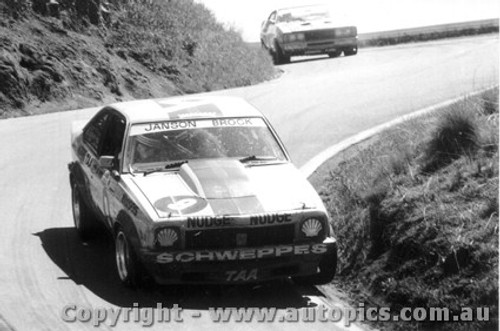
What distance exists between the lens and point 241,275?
898cm

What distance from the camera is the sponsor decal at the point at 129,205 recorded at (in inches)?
363

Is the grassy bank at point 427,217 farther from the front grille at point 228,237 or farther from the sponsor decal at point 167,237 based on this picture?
the sponsor decal at point 167,237

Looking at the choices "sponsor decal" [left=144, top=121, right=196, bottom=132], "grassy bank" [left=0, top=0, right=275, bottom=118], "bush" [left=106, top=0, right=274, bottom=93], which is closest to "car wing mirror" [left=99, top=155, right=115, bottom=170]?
"sponsor decal" [left=144, top=121, right=196, bottom=132]

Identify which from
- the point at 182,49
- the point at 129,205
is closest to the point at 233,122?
the point at 129,205

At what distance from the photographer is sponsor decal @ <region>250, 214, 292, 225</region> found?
894 centimetres

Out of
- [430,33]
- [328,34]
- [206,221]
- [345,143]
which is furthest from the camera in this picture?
[430,33]

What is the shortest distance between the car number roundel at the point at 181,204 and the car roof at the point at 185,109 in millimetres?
1354

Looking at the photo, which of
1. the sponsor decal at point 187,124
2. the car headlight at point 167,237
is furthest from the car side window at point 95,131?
the car headlight at point 167,237

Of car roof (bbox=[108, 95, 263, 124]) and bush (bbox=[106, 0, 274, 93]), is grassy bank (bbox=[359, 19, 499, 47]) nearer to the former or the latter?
bush (bbox=[106, 0, 274, 93])

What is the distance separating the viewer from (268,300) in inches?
361

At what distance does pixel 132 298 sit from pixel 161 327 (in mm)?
744

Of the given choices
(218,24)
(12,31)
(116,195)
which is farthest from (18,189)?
(218,24)

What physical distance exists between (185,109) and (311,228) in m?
2.08

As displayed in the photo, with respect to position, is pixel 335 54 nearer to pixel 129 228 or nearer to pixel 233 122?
pixel 233 122
